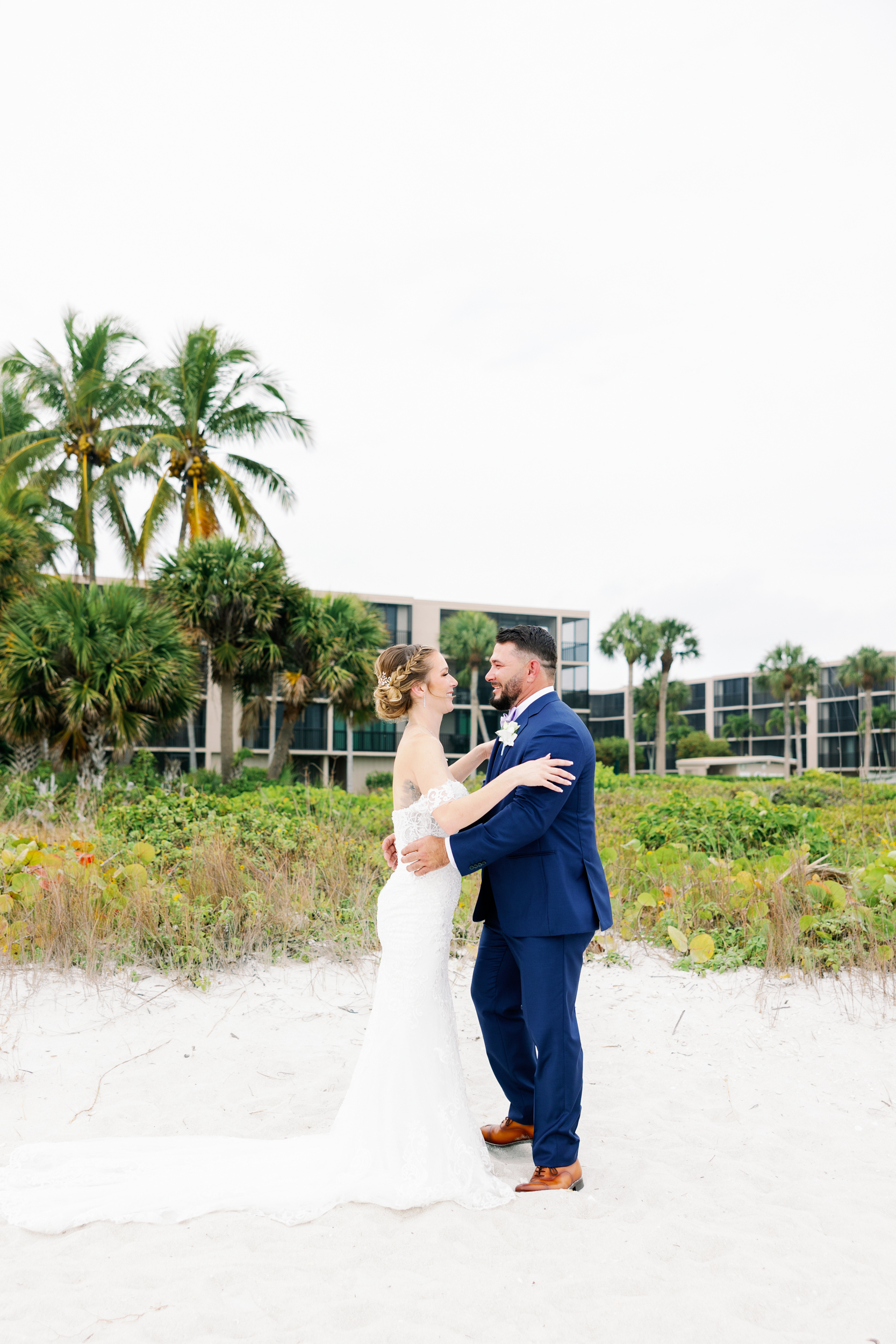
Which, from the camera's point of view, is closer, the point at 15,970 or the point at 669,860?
the point at 15,970

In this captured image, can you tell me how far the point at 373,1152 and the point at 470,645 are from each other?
36659 millimetres

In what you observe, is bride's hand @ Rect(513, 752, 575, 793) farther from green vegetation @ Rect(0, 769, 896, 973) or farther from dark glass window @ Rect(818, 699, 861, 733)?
dark glass window @ Rect(818, 699, 861, 733)

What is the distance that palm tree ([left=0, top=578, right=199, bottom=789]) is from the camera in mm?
14656

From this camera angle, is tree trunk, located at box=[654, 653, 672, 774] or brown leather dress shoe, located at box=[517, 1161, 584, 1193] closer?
brown leather dress shoe, located at box=[517, 1161, 584, 1193]

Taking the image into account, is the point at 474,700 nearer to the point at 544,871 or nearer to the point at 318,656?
the point at 318,656

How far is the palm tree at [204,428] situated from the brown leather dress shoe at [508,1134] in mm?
19804

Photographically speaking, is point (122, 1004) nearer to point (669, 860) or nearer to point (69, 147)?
point (669, 860)

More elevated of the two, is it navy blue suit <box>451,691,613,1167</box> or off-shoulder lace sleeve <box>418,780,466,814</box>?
off-shoulder lace sleeve <box>418,780,466,814</box>

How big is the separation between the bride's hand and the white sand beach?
1.44 meters

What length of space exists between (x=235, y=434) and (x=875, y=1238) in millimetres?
22289

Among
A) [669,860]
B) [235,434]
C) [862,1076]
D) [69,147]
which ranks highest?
[235,434]

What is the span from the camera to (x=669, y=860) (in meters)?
7.40

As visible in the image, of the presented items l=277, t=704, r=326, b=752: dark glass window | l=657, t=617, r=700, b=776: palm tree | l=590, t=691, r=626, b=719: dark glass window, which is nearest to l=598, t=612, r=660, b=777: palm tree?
l=657, t=617, r=700, b=776: palm tree

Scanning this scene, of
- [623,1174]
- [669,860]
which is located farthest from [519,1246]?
[669,860]
